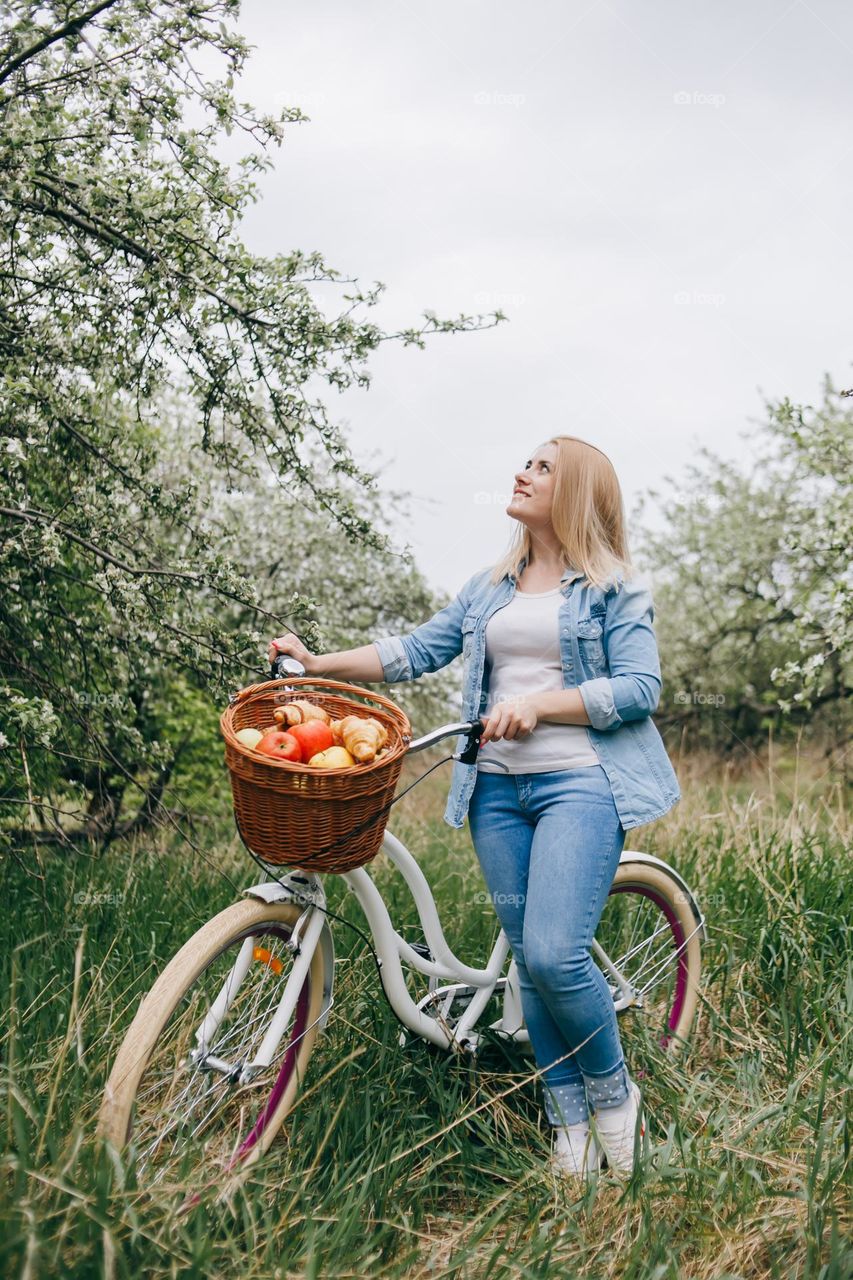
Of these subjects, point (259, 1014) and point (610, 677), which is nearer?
point (259, 1014)

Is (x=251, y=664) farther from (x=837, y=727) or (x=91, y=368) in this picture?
(x=837, y=727)

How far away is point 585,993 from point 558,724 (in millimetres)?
685

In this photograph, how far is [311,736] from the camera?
2361 mm

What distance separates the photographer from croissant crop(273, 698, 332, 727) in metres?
2.45

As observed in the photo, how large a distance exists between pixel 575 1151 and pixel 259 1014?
0.89 m

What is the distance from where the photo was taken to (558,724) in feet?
9.46

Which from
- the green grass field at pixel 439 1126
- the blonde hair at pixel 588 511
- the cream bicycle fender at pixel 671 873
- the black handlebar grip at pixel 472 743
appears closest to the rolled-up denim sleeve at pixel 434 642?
the blonde hair at pixel 588 511

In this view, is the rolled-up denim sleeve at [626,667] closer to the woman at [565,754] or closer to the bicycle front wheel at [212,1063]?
the woman at [565,754]

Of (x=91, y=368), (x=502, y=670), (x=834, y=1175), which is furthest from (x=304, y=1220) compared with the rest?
(x=91, y=368)

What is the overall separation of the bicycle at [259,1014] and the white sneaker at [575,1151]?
34cm

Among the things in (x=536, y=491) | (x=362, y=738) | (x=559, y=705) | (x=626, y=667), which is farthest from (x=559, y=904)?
(x=536, y=491)

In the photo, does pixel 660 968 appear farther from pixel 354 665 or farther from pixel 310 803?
pixel 310 803

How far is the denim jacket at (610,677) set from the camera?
279 centimetres

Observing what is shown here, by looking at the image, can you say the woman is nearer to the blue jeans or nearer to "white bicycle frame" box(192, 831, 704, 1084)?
the blue jeans
